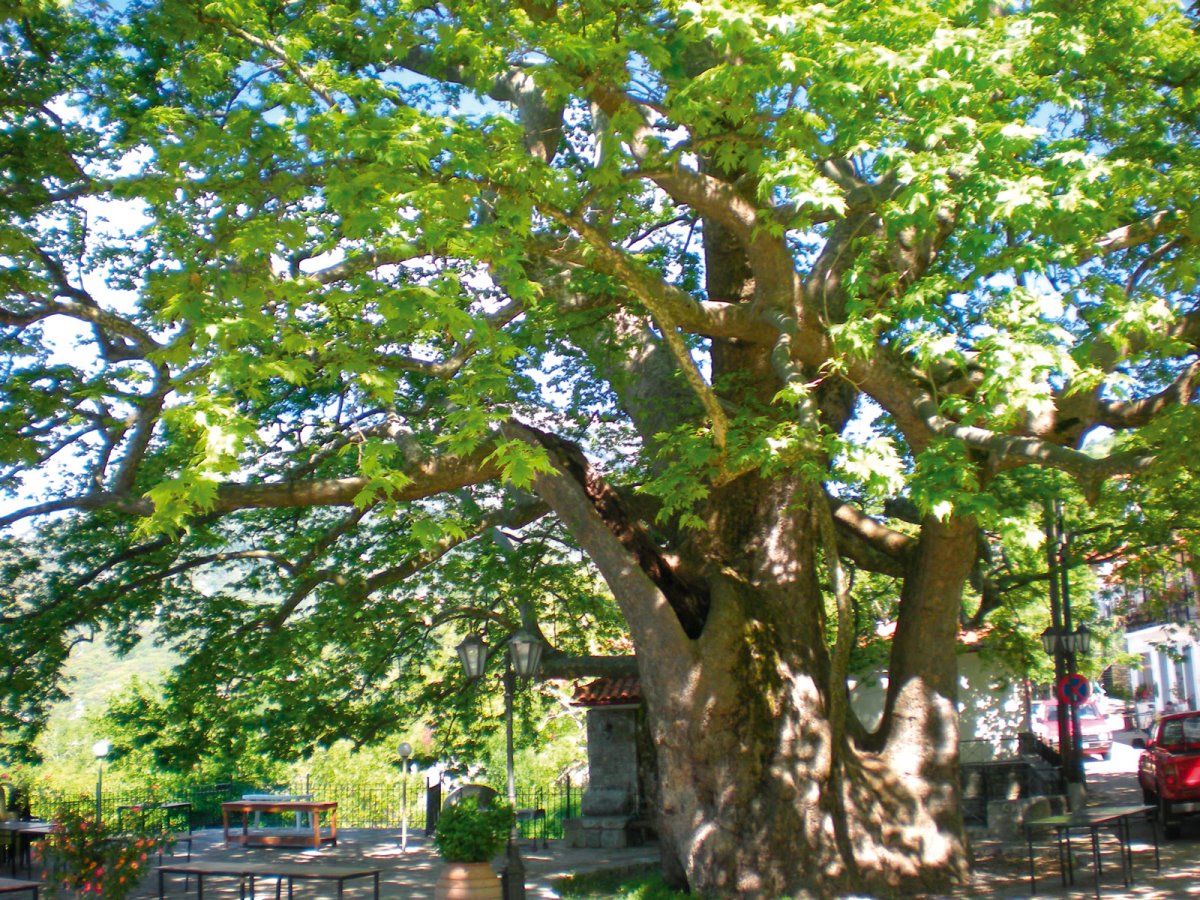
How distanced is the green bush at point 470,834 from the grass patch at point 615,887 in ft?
6.10

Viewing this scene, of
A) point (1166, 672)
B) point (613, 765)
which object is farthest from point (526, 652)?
point (1166, 672)

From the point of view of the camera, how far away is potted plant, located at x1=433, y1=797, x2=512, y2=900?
33.7 feet

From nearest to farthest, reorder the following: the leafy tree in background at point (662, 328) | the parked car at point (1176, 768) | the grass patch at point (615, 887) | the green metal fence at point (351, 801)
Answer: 1. the leafy tree in background at point (662, 328)
2. the grass patch at point (615, 887)
3. the parked car at point (1176, 768)
4. the green metal fence at point (351, 801)

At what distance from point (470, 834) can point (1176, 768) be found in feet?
34.0

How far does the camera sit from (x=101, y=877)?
35.8 feet

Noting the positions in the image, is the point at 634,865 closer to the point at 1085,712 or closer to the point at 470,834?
the point at 470,834

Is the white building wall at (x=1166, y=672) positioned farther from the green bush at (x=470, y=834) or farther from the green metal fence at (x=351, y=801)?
the green bush at (x=470, y=834)

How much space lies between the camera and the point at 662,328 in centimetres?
1016

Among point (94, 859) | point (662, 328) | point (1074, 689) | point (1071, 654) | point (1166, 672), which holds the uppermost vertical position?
point (662, 328)

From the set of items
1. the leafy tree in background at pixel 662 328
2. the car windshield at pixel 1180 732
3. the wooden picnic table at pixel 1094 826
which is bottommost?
the wooden picnic table at pixel 1094 826

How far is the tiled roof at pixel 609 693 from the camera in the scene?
18.3m

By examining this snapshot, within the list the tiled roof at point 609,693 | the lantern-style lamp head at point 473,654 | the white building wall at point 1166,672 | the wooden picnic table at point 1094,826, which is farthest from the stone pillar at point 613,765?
the white building wall at point 1166,672

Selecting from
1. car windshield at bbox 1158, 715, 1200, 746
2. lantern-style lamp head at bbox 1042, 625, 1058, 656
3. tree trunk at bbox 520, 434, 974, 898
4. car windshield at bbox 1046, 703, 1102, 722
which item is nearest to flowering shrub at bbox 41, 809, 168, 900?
tree trunk at bbox 520, 434, 974, 898

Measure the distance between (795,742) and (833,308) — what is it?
4.39m
